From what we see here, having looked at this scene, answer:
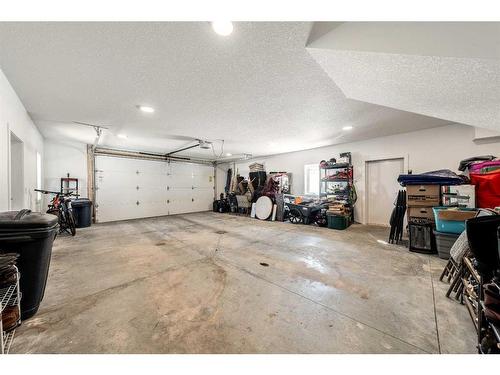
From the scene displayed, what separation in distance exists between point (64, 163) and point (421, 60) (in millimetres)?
7983

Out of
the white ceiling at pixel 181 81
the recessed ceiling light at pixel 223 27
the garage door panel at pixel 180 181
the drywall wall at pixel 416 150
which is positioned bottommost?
the garage door panel at pixel 180 181

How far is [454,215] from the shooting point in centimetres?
265

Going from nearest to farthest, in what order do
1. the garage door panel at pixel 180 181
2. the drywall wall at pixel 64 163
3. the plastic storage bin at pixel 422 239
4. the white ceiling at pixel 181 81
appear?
the white ceiling at pixel 181 81 → the plastic storage bin at pixel 422 239 → the drywall wall at pixel 64 163 → the garage door panel at pixel 180 181

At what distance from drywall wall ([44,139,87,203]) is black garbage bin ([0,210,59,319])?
5.13 meters

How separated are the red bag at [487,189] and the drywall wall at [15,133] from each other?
647 cm

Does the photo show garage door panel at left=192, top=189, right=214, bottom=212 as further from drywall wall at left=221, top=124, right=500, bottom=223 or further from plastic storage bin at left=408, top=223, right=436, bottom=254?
A: plastic storage bin at left=408, top=223, right=436, bottom=254

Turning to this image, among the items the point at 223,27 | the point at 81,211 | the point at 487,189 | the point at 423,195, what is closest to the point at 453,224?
the point at 423,195

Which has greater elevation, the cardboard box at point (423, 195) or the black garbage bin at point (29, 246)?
the cardboard box at point (423, 195)

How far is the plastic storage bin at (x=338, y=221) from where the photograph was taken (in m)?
4.91

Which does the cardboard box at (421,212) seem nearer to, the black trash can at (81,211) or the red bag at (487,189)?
the red bag at (487,189)

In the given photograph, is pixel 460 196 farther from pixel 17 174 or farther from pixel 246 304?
pixel 17 174

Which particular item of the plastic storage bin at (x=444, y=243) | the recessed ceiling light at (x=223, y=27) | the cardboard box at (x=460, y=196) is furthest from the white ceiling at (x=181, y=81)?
the plastic storage bin at (x=444, y=243)
